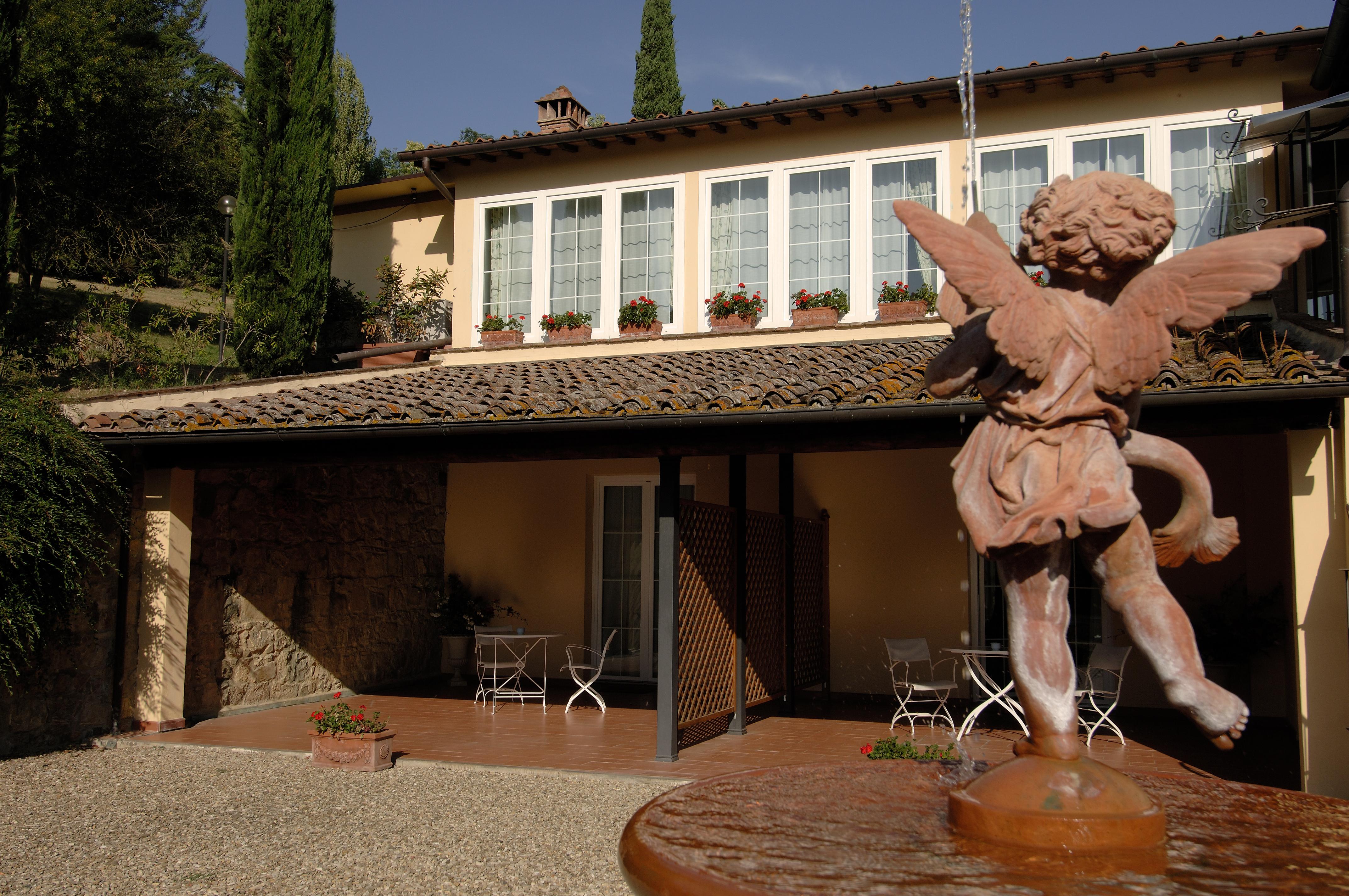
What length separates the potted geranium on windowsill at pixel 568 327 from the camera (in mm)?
10727

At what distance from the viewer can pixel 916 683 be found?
9047mm

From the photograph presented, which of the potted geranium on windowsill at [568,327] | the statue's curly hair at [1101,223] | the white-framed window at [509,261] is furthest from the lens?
the white-framed window at [509,261]

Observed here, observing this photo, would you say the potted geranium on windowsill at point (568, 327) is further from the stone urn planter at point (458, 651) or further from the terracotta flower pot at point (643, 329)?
the stone urn planter at point (458, 651)

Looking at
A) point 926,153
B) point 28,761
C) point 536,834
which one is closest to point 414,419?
point 536,834

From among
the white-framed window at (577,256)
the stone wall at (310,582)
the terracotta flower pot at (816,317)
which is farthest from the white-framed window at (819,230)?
the stone wall at (310,582)

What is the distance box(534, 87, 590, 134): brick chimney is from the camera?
38.0ft

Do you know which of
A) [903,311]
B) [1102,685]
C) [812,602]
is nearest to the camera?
[1102,685]

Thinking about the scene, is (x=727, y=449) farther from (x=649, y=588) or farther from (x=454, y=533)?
(x=454, y=533)

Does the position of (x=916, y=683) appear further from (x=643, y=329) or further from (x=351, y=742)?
(x=351, y=742)

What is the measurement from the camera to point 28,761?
7.46 m

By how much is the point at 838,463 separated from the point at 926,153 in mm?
3196

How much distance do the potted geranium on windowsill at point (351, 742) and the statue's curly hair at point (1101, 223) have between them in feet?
19.7

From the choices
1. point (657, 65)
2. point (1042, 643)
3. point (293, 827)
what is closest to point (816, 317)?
point (293, 827)

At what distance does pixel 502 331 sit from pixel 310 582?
3.33m
